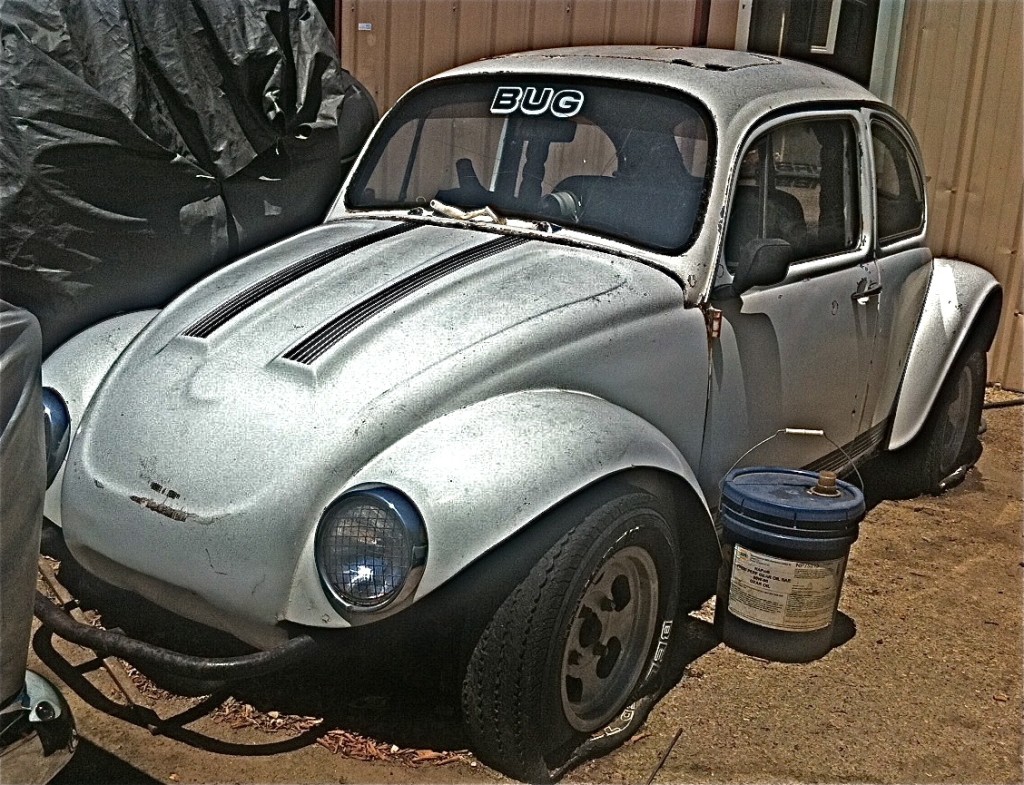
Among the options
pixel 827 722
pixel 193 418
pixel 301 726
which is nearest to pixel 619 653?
pixel 827 722

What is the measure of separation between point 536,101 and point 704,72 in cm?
61

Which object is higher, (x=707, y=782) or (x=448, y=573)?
(x=448, y=573)

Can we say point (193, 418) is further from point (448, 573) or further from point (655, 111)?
point (655, 111)

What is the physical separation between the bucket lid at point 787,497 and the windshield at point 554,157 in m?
0.80

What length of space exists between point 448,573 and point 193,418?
2.85ft

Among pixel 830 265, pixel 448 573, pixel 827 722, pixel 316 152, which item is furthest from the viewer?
pixel 316 152

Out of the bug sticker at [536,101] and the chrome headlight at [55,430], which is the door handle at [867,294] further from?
the chrome headlight at [55,430]

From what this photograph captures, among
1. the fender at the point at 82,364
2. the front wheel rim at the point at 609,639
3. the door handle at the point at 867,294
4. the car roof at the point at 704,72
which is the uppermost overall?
the car roof at the point at 704,72

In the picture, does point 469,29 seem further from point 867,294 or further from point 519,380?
point 519,380

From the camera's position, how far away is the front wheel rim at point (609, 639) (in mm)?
3102

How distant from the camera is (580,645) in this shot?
10.3 feet

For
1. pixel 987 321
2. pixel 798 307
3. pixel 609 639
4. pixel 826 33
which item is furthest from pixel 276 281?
pixel 826 33

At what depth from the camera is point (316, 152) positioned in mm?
5230

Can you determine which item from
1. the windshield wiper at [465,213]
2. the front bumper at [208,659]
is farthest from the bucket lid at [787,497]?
the front bumper at [208,659]
